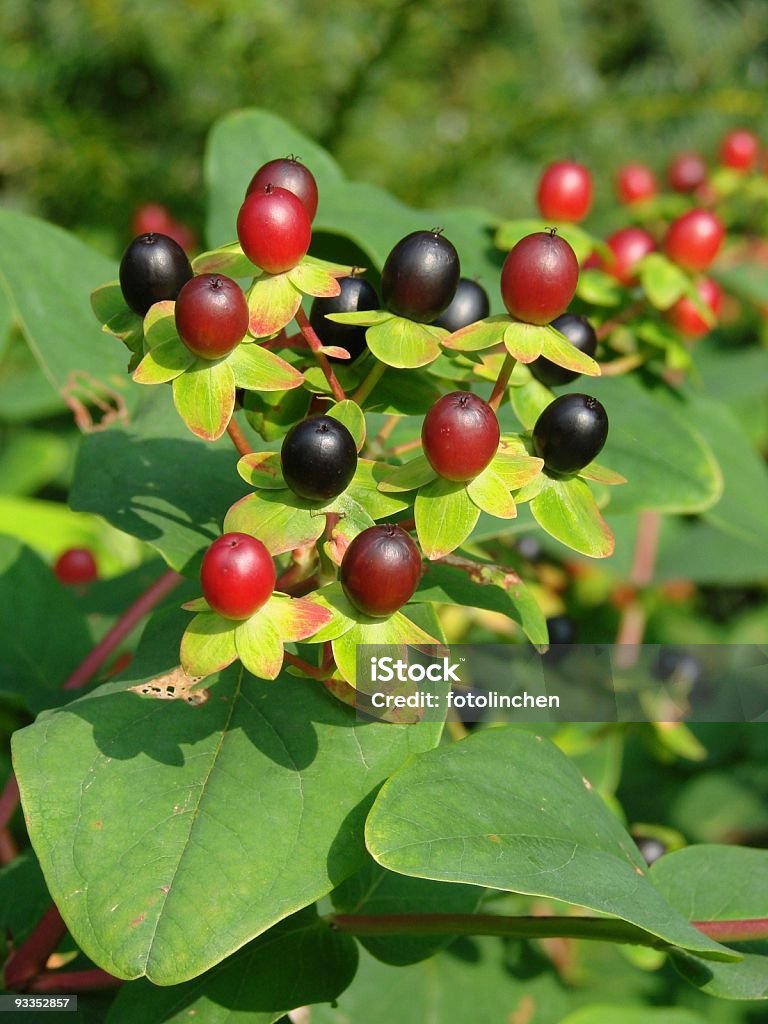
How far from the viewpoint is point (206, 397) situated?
708mm

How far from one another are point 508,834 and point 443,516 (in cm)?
22

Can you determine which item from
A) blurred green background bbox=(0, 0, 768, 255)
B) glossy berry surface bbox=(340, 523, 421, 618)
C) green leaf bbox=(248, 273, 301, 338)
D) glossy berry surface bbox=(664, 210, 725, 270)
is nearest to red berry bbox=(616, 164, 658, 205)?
blurred green background bbox=(0, 0, 768, 255)

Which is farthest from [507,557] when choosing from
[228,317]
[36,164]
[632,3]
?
[632,3]

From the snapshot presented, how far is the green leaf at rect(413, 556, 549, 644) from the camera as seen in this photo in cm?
81

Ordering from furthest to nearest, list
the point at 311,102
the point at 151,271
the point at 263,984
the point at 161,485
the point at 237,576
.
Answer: the point at 311,102, the point at 161,485, the point at 263,984, the point at 151,271, the point at 237,576

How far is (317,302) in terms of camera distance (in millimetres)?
821

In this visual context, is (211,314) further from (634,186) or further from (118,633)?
(634,186)

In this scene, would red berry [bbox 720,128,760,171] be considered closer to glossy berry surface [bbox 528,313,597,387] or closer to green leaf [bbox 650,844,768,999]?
glossy berry surface [bbox 528,313,597,387]

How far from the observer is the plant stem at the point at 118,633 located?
1.18 metres

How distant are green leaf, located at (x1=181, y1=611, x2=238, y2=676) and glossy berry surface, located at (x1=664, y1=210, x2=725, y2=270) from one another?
94cm

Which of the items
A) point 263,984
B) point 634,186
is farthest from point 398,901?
point 634,186

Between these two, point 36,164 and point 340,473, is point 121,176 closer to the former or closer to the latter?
point 36,164

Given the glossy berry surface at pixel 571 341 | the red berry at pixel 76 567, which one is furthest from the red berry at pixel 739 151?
the red berry at pixel 76 567

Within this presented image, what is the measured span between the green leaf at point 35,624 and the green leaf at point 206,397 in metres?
0.61
